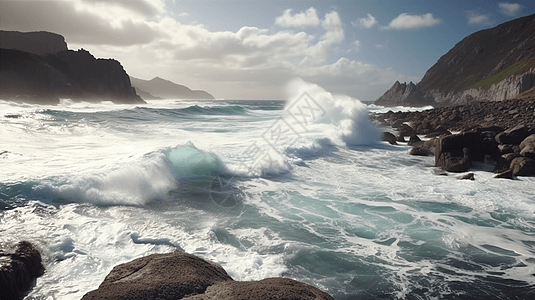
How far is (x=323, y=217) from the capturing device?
6.18 meters

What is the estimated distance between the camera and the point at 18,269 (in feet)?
10.6

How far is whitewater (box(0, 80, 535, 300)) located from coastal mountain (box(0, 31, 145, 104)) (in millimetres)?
46044

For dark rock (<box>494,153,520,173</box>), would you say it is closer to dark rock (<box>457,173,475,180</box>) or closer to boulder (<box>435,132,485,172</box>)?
boulder (<box>435,132,485,172</box>)

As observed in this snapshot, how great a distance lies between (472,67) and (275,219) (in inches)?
4121

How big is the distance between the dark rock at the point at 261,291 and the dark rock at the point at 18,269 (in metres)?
2.18

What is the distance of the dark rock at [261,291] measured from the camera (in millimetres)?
2125

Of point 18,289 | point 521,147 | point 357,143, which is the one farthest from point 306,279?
point 357,143

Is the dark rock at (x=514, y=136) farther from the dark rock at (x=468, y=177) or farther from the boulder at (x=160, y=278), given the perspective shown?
the boulder at (x=160, y=278)

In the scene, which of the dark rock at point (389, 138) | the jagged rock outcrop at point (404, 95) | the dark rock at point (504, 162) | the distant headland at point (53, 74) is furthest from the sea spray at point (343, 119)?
the jagged rock outcrop at point (404, 95)

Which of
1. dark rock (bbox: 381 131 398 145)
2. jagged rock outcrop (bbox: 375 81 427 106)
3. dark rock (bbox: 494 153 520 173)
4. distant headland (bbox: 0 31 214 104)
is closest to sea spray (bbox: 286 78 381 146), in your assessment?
dark rock (bbox: 381 131 398 145)

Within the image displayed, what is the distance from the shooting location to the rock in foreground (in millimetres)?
2174

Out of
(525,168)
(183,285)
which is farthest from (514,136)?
(183,285)

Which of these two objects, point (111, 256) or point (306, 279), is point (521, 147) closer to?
point (306, 279)

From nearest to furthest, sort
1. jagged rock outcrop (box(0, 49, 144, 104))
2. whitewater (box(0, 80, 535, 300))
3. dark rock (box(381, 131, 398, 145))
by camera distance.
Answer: whitewater (box(0, 80, 535, 300)) < dark rock (box(381, 131, 398, 145)) < jagged rock outcrop (box(0, 49, 144, 104))
